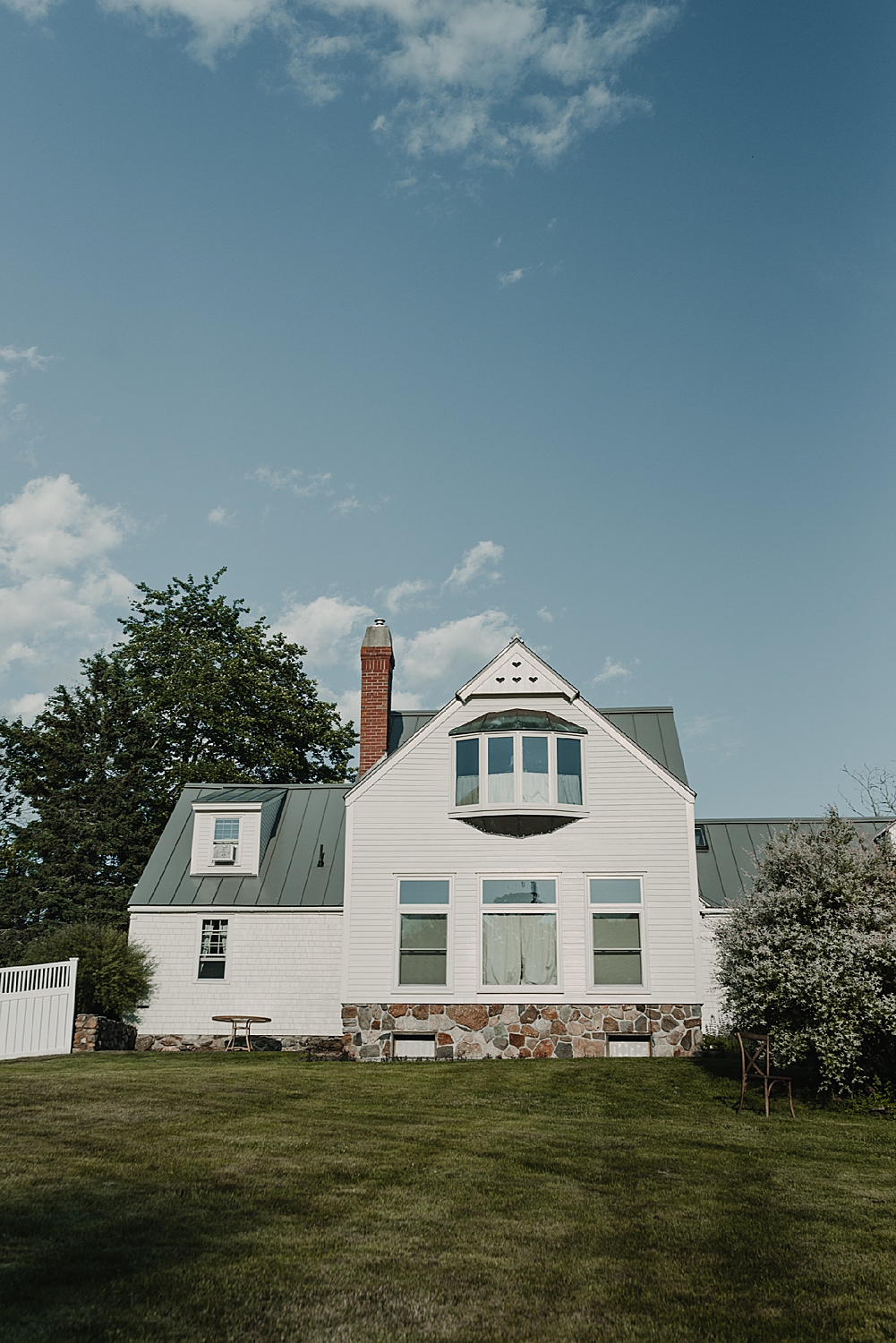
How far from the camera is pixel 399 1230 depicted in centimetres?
798

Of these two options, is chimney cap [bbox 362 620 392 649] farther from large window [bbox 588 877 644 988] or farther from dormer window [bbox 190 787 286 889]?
large window [bbox 588 877 644 988]

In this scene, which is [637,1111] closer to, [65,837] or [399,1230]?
[399,1230]

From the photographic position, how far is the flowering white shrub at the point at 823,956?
14.9m

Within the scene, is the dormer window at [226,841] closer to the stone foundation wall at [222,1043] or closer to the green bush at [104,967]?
the green bush at [104,967]

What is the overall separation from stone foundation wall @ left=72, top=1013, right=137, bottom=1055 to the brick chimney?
7866 mm

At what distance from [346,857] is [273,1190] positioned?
1287 centimetres

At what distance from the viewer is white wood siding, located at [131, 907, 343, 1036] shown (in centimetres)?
2419

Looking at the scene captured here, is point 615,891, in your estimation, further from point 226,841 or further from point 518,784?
point 226,841

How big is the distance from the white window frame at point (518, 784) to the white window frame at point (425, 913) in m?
1.42

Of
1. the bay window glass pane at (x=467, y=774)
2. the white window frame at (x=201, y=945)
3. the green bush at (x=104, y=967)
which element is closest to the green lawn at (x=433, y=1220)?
the bay window glass pane at (x=467, y=774)

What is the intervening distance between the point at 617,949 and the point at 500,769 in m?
4.29

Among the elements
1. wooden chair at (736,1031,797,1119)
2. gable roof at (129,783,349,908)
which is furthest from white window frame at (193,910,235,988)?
wooden chair at (736,1031,797,1119)

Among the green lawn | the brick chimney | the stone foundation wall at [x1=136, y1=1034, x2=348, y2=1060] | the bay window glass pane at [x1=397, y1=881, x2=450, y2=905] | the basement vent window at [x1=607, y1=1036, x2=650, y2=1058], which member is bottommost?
the green lawn

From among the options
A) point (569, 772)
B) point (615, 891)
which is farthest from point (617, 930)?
point (569, 772)
